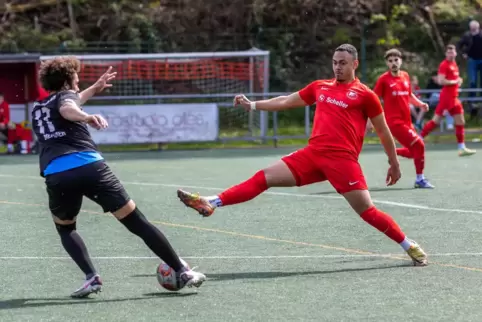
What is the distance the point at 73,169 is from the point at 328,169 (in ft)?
7.44

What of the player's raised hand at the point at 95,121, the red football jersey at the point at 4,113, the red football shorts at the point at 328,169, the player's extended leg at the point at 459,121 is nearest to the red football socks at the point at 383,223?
the red football shorts at the point at 328,169

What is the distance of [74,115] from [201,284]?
1.50m

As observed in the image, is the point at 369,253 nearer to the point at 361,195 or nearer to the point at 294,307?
the point at 361,195

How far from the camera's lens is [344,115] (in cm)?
932

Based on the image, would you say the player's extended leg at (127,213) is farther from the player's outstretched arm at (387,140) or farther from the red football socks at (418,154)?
the red football socks at (418,154)

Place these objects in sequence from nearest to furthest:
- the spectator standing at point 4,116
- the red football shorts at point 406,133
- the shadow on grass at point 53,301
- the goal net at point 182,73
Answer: the shadow on grass at point 53,301 → the red football shorts at point 406,133 → the spectator standing at point 4,116 → the goal net at point 182,73

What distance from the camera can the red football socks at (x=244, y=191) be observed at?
363 inches

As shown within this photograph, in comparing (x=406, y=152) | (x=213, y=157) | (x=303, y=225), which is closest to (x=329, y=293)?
(x=303, y=225)

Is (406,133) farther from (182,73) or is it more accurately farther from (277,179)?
(182,73)

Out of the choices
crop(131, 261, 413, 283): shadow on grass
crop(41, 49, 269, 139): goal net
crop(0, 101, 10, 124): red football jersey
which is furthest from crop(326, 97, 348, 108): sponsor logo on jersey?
crop(41, 49, 269, 139): goal net

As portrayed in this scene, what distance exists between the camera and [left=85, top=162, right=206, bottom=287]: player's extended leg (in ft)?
25.9

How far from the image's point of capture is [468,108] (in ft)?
89.7

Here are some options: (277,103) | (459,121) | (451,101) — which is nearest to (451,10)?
(451,101)

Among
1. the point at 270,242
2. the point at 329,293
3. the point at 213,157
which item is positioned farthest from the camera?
the point at 213,157
